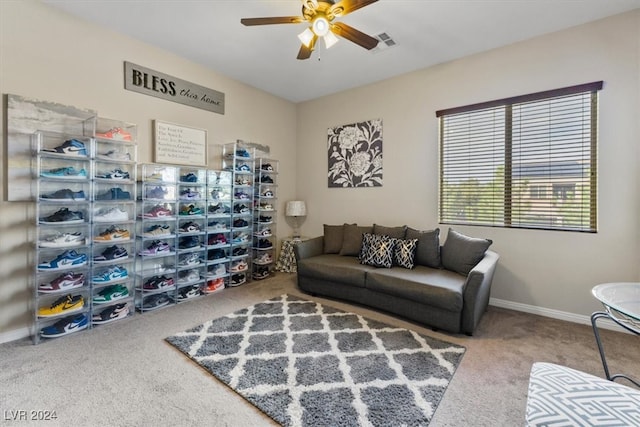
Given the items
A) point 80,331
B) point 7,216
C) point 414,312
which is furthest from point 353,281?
point 7,216

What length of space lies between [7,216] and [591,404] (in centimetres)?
391

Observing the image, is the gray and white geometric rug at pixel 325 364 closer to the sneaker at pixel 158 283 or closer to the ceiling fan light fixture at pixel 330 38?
the sneaker at pixel 158 283

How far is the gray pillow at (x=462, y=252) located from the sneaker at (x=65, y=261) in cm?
356

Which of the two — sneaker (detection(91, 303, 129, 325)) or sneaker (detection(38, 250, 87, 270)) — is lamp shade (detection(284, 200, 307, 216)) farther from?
sneaker (detection(38, 250, 87, 270))

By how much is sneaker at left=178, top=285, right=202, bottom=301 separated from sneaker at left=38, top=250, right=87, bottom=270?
1.03m

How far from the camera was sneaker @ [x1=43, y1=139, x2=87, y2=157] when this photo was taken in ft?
8.19

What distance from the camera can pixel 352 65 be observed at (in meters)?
3.59

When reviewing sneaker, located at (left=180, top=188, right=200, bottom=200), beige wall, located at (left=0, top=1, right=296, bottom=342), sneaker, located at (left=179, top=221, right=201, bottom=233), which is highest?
beige wall, located at (left=0, top=1, right=296, bottom=342)

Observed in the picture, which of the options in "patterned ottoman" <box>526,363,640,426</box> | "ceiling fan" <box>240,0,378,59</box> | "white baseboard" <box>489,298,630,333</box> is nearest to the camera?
"patterned ottoman" <box>526,363,640,426</box>

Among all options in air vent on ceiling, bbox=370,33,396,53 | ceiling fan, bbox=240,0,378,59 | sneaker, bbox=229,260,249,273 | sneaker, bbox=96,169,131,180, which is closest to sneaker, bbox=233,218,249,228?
sneaker, bbox=229,260,249,273

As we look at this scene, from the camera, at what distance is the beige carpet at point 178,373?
5.16 ft

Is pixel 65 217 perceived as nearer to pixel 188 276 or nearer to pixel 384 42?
pixel 188 276

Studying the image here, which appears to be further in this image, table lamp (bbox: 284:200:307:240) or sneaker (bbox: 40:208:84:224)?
table lamp (bbox: 284:200:307:240)

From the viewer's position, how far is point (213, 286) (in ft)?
11.8
